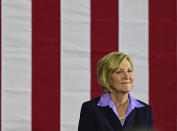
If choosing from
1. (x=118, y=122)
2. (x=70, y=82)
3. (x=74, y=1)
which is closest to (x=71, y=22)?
(x=74, y=1)

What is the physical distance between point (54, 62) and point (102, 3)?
0.33 meters

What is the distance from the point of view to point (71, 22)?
188 centimetres

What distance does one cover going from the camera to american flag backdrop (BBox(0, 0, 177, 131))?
1850 millimetres

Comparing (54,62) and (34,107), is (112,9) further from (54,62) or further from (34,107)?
(34,107)

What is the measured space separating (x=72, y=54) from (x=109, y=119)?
67cm

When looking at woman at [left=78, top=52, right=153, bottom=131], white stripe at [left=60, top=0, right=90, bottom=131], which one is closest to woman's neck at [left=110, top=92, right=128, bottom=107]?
woman at [left=78, top=52, right=153, bottom=131]

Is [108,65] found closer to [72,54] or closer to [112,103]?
[112,103]

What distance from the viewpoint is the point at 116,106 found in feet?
4.14

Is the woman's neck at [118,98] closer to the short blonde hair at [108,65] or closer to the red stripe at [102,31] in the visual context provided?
the short blonde hair at [108,65]

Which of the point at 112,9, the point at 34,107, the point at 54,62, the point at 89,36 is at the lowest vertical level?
the point at 34,107

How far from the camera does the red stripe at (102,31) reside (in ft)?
6.20
